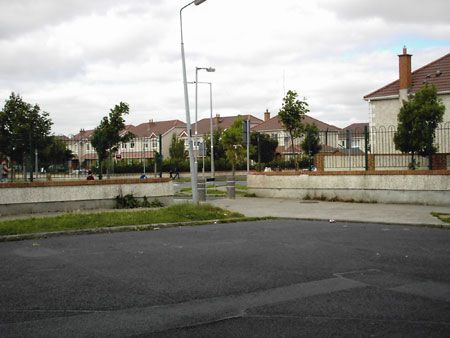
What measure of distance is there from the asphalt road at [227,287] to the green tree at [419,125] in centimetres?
926

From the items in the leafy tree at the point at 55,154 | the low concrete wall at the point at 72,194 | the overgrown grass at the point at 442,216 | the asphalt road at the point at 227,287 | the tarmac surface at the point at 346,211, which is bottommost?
the tarmac surface at the point at 346,211

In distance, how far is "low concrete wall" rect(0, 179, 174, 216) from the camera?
1603cm

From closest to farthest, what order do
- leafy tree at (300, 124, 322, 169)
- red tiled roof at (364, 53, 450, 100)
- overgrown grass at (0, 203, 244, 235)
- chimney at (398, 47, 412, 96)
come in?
overgrown grass at (0, 203, 244, 235)
leafy tree at (300, 124, 322, 169)
red tiled roof at (364, 53, 450, 100)
chimney at (398, 47, 412, 96)

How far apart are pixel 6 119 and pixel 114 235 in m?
16.7

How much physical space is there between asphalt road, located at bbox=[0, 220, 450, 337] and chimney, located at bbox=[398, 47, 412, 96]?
1209 inches

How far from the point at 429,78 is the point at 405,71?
1.76m

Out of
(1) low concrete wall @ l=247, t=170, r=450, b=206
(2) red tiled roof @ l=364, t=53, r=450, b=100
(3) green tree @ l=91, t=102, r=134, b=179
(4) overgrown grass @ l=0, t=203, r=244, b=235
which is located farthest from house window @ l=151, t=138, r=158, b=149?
(2) red tiled roof @ l=364, t=53, r=450, b=100

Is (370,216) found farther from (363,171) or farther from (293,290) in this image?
(293,290)

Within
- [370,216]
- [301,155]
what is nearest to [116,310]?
[370,216]

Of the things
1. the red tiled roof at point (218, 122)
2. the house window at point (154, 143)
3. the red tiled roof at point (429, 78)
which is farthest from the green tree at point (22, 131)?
the red tiled roof at point (218, 122)

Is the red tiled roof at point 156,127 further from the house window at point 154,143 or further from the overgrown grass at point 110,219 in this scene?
the overgrown grass at point 110,219

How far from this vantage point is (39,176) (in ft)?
55.7

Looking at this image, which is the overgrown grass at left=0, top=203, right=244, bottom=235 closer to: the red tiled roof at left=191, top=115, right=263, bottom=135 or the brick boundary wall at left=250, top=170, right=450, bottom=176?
the brick boundary wall at left=250, top=170, right=450, bottom=176

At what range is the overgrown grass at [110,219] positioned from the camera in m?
12.5
